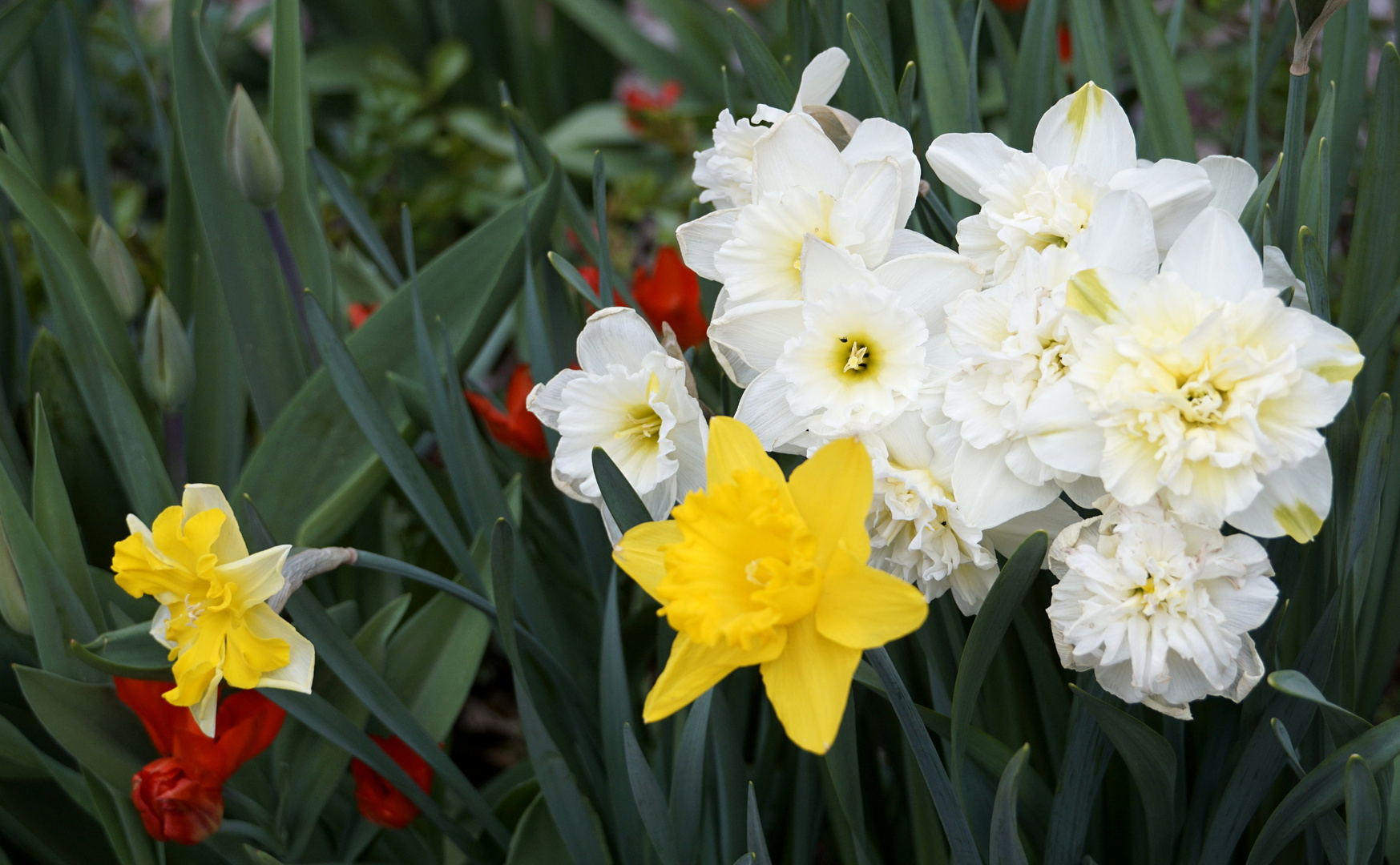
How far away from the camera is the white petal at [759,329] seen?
21.0 inches

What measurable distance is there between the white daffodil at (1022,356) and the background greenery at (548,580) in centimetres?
4

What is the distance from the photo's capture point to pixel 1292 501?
0.46 m

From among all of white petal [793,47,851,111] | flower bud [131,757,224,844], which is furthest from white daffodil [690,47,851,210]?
flower bud [131,757,224,844]

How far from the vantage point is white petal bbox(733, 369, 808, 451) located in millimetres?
535

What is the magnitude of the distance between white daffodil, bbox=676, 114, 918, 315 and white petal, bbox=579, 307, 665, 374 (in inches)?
2.1

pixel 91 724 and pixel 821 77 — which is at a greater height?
pixel 821 77

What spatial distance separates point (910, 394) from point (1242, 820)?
1.26 feet

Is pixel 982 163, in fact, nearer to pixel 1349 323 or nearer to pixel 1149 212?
pixel 1149 212

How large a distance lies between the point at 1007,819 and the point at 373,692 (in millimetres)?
451

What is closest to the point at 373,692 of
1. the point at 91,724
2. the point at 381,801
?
the point at 381,801

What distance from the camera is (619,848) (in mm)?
811

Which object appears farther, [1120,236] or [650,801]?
[650,801]

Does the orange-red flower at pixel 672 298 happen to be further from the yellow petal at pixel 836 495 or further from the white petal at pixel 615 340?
the yellow petal at pixel 836 495

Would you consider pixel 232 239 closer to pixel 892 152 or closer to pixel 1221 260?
pixel 892 152
